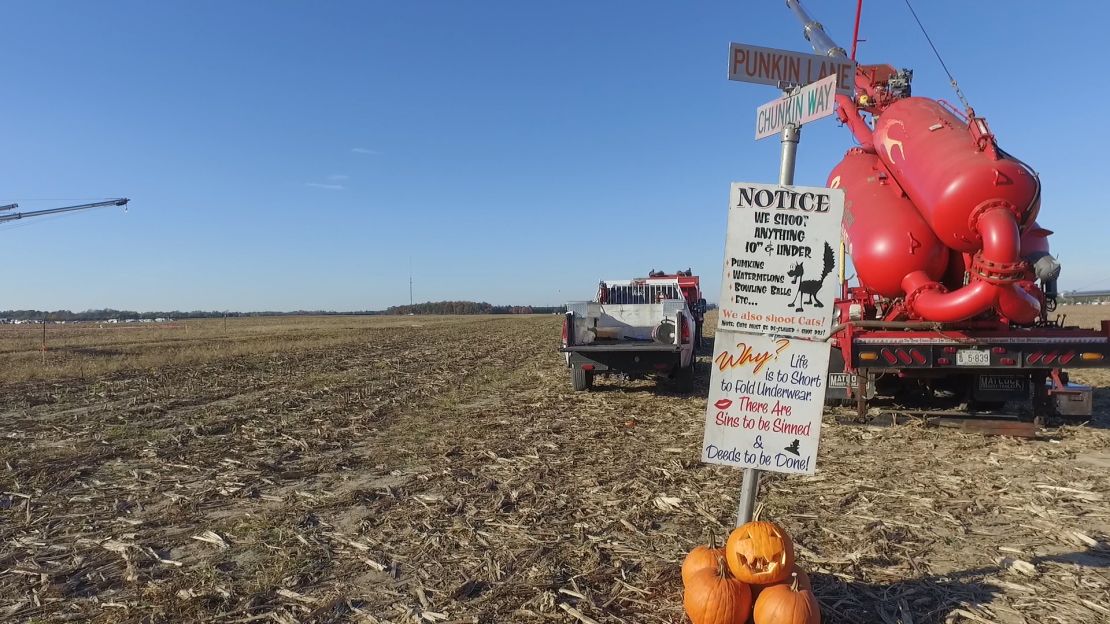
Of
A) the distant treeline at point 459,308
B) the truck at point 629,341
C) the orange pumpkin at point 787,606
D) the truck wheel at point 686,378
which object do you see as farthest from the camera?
the distant treeline at point 459,308

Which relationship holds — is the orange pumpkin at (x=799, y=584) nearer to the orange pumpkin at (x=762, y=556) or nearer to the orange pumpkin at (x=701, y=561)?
the orange pumpkin at (x=762, y=556)

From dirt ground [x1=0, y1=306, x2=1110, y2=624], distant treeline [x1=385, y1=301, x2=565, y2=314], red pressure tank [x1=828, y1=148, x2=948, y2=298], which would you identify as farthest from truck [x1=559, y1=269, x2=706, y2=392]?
distant treeline [x1=385, y1=301, x2=565, y2=314]

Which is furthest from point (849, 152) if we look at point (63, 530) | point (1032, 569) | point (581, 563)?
point (63, 530)

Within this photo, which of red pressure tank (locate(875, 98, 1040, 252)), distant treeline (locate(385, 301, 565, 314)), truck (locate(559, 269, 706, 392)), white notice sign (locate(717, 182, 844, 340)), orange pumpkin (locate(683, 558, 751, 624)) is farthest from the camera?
distant treeline (locate(385, 301, 565, 314))

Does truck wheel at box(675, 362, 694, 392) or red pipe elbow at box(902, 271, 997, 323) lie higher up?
red pipe elbow at box(902, 271, 997, 323)

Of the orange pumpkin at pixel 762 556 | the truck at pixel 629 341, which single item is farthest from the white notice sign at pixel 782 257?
the truck at pixel 629 341

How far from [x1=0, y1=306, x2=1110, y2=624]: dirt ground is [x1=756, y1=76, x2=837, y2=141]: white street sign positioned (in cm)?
253

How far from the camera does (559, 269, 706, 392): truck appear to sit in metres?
10.0

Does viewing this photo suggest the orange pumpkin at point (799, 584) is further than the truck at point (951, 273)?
No

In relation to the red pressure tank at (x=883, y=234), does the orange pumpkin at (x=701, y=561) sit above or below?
below

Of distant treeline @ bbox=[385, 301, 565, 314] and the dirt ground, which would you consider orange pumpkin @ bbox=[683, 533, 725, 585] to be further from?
distant treeline @ bbox=[385, 301, 565, 314]

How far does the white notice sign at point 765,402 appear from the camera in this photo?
10.1 ft

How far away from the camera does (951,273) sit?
7098 millimetres

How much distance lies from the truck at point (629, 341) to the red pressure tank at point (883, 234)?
3.00 meters
